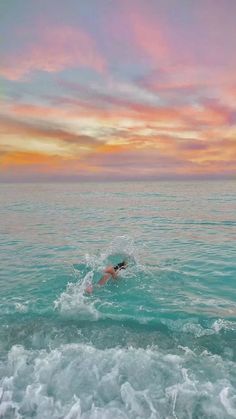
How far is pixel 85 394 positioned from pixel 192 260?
46.7 feet

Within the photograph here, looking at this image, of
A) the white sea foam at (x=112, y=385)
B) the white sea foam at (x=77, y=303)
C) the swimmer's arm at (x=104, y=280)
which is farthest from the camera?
the swimmer's arm at (x=104, y=280)

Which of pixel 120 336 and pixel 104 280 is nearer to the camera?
pixel 120 336

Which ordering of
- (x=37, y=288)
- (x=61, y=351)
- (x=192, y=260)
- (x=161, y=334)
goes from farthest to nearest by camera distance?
1. (x=192, y=260)
2. (x=37, y=288)
3. (x=161, y=334)
4. (x=61, y=351)

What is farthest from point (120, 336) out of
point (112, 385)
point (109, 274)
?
point (109, 274)

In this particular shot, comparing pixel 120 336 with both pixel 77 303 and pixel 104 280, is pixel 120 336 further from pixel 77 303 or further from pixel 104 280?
pixel 104 280

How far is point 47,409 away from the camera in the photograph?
26.6ft

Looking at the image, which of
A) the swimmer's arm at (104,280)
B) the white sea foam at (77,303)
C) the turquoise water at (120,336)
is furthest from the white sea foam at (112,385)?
the swimmer's arm at (104,280)

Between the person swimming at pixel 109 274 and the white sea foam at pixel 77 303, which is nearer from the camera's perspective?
the white sea foam at pixel 77 303

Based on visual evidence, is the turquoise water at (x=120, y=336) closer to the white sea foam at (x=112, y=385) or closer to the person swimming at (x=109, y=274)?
the white sea foam at (x=112, y=385)

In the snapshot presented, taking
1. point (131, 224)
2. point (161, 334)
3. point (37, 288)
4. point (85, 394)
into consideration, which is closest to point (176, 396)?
point (85, 394)

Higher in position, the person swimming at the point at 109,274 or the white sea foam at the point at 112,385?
the person swimming at the point at 109,274

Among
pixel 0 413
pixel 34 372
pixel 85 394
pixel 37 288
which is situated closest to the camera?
pixel 0 413

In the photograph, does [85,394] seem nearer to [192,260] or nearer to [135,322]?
[135,322]

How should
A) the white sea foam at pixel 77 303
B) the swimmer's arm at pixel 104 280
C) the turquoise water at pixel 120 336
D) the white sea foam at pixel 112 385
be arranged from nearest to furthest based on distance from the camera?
the white sea foam at pixel 112 385
the turquoise water at pixel 120 336
the white sea foam at pixel 77 303
the swimmer's arm at pixel 104 280
